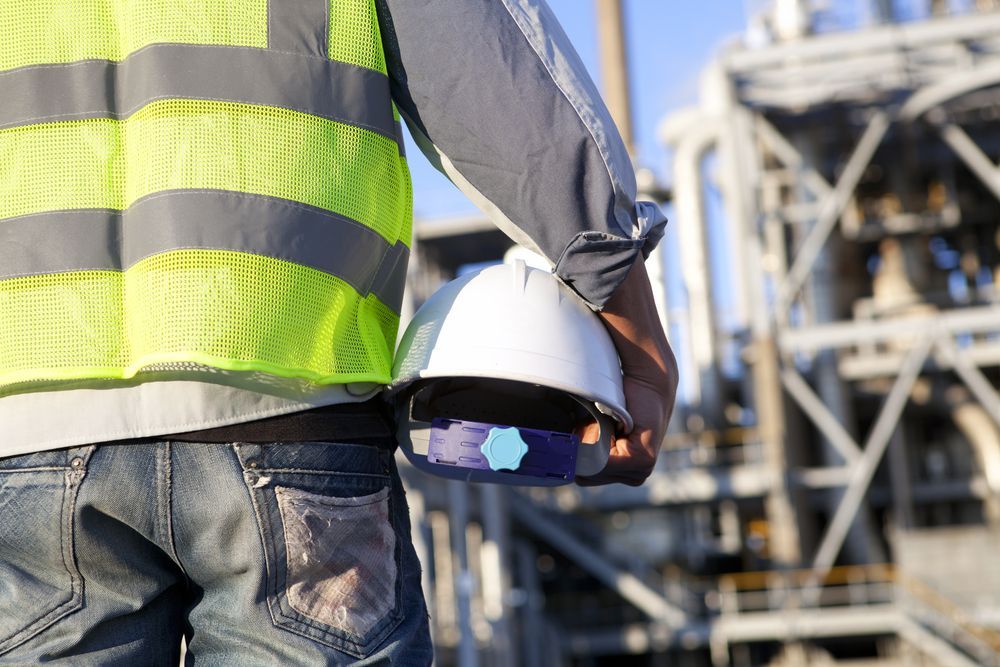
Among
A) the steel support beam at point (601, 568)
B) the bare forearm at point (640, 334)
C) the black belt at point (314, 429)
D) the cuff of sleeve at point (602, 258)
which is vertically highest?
the cuff of sleeve at point (602, 258)

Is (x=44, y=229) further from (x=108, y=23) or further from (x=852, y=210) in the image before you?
(x=852, y=210)

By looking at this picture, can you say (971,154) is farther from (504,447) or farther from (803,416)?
(504,447)

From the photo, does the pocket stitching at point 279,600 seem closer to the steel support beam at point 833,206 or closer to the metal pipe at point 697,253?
the steel support beam at point 833,206

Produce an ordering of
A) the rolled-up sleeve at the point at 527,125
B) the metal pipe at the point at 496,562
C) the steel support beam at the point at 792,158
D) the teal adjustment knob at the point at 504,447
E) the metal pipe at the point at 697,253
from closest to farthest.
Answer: the rolled-up sleeve at the point at 527,125
the teal adjustment knob at the point at 504,447
the metal pipe at the point at 496,562
the steel support beam at the point at 792,158
the metal pipe at the point at 697,253

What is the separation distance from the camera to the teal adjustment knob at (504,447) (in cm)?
178

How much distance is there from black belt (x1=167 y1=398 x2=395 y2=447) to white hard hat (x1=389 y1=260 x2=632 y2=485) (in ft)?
0.27

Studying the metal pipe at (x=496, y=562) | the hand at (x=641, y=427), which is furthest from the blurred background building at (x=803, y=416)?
the hand at (x=641, y=427)

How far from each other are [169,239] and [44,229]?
17cm

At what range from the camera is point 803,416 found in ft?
76.0

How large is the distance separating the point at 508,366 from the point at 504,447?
0.13 m

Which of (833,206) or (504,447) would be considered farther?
(833,206)

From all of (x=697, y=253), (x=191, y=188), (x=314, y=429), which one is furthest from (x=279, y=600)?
(x=697, y=253)

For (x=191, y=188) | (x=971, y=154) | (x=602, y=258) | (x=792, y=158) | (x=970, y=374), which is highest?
(x=792, y=158)

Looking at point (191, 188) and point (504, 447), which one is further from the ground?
point (191, 188)
